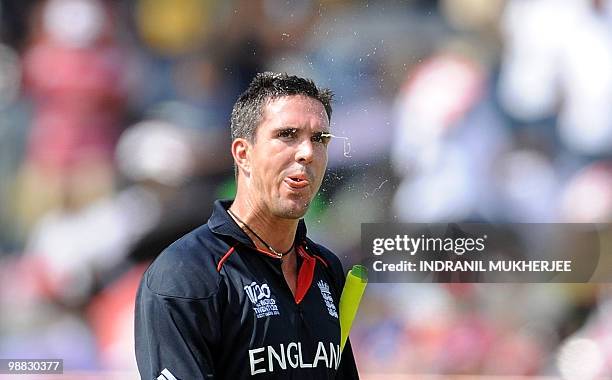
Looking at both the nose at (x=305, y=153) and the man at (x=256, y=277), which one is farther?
the nose at (x=305, y=153)

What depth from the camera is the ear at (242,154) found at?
2596 millimetres

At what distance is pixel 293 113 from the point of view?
2.53 m

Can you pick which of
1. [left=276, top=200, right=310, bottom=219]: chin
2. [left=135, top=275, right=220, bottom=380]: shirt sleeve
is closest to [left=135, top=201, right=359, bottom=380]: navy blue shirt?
[left=135, top=275, right=220, bottom=380]: shirt sleeve

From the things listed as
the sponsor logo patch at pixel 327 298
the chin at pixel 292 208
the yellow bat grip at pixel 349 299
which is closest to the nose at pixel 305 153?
the chin at pixel 292 208

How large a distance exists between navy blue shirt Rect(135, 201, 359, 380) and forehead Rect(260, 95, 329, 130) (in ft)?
0.93

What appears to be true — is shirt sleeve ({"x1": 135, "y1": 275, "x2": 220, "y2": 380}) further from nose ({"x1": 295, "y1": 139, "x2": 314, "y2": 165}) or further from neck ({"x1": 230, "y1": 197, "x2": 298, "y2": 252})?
nose ({"x1": 295, "y1": 139, "x2": 314, "y2": 165})

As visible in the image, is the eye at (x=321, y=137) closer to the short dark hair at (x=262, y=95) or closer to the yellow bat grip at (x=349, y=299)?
the short dark hair at (x=262, y=95)

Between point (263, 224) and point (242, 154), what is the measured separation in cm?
19

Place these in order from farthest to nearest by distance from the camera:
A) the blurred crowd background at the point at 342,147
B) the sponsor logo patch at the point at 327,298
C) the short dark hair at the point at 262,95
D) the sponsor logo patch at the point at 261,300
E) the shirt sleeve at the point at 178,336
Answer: the blurred crowd background at the point at 342,147 < the sponsor logo patch at the point at 327,298 < the short dark hair at the point at 262,95 < the sponsor logo patch at the point at 261,300 < the shirt sleeve at the point at 178,336

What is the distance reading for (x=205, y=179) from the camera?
4.77m

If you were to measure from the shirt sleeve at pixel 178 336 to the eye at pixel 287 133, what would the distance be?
0.46m

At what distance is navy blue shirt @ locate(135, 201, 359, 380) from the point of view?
7.61ft

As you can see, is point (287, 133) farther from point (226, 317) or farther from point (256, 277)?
point (226, 317)

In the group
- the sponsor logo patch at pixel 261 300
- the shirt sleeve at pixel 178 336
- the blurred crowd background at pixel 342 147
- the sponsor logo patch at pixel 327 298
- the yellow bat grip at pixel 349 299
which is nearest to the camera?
the shirt sleeve at pixel 178 336
